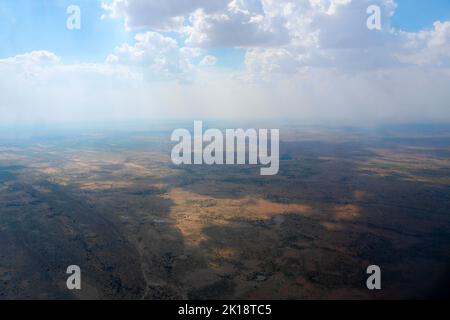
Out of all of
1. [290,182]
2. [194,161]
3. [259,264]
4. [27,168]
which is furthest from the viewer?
[194,161]

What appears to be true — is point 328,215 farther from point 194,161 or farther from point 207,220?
point 194,161

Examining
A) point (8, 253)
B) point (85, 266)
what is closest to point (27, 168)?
point (8, 253)

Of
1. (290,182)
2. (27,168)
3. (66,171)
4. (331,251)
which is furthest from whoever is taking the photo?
(27,168)

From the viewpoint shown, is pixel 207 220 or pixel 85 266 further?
pixel 207 220

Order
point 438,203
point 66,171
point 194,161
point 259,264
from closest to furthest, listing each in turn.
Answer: point 259,264
point 438,203
point 66,171
point 194,161

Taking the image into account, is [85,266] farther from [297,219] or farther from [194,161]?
[194,161]

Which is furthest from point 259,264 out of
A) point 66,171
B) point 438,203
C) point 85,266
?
point 66,171
